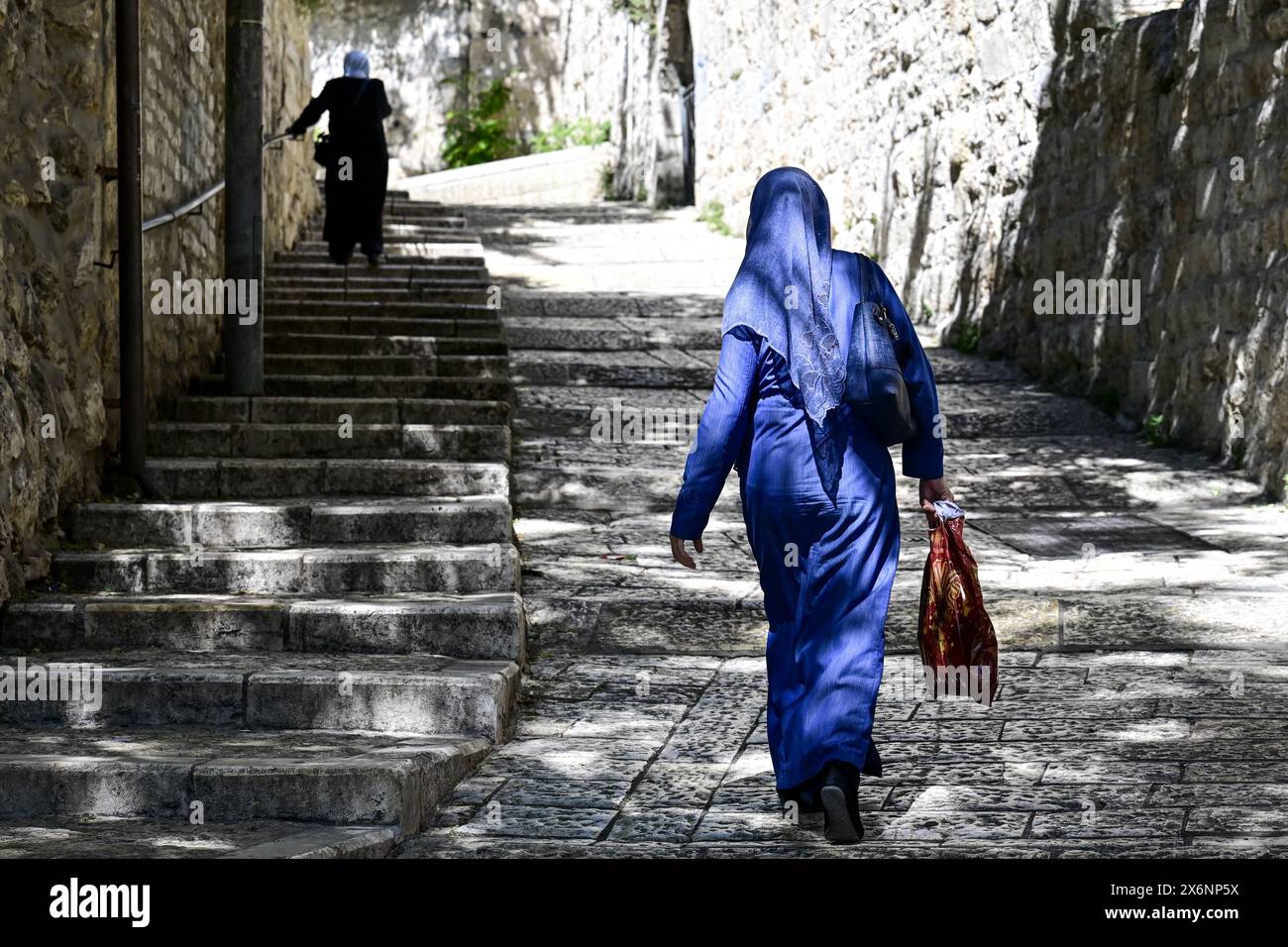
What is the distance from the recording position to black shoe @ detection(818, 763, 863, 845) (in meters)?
3.70

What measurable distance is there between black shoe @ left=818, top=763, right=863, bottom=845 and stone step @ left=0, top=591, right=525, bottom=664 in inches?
62.2

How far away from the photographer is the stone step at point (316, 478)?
644cm

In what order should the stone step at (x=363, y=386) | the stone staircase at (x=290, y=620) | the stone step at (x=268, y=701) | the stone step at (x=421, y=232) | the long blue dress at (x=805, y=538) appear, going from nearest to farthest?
the long blue dress at (x=805, y=538), the stone staircase at (x=290, y=620), the stone step at (x=268, y=701), the stone step at (x=363, y=386), the stone step at (x=421, y=232)

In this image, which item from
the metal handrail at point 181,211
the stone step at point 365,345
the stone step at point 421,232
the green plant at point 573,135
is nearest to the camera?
the metal handrail at point 181,211

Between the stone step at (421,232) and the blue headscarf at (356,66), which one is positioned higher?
the blue headscarf at (356,66)

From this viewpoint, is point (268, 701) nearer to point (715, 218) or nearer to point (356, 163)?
point (356, 163)

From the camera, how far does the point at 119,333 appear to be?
6.19 metres

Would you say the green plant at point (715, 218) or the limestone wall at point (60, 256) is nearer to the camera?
the limestone wall at point (60, 256)

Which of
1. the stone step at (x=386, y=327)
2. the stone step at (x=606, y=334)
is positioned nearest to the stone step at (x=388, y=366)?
the stone step at (x=386, y=327)

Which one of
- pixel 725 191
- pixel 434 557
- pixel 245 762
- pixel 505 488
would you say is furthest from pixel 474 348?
pixel 725 191

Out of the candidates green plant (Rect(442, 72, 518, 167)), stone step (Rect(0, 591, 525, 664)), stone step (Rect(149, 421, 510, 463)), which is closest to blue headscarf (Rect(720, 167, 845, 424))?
stone step (Rect(0, 591, 525, 664))

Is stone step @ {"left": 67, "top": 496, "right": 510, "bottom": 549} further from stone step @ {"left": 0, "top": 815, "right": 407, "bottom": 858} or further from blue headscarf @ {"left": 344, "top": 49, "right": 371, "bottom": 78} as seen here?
blue headscarf @ {"left": 344, "top": 49, "right": 371, "bottom": 78}

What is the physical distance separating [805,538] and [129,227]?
3366mm

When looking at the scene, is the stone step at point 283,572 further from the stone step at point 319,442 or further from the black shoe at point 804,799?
the black shoe at point 804,799
